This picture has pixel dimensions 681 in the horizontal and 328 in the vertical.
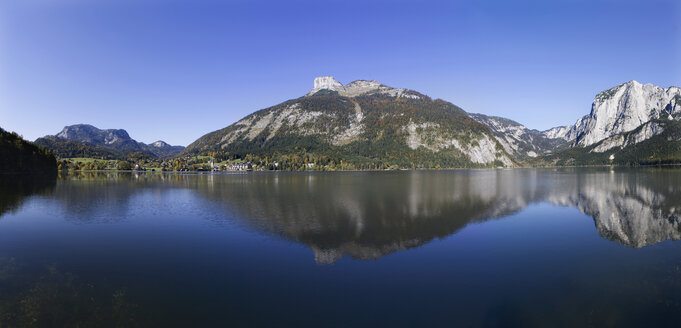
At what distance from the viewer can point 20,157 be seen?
12038 cm

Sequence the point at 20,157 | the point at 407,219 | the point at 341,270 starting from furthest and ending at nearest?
1. the point at 20,157
2. the point at 407,219
3. the point at 341,270

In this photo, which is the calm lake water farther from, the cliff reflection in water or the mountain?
the mountain

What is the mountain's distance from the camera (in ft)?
378

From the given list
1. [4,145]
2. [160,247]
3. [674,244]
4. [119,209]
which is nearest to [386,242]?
[160,247]

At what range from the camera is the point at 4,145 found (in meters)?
115

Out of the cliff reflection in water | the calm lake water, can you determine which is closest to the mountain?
the calm lake water

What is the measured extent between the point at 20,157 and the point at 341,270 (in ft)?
522

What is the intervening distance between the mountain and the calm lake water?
11790 cm

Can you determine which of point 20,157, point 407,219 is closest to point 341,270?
point 407,219

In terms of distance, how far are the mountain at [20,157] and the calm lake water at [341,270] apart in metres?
118

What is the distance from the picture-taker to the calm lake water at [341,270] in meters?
12.0

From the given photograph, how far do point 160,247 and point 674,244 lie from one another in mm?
35598

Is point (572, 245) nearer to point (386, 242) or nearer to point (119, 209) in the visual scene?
point (386, 242)

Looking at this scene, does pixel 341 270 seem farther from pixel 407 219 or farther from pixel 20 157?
pixel 20 157
